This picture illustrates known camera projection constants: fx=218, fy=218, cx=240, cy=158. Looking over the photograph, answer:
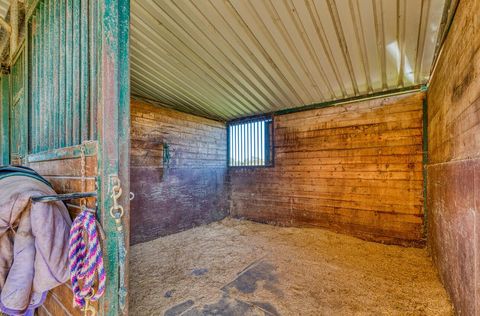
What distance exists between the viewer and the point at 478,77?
3.87 ft

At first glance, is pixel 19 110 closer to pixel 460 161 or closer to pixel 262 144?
pixel 262 144

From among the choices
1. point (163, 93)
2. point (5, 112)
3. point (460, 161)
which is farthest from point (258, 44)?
point (5, 112)

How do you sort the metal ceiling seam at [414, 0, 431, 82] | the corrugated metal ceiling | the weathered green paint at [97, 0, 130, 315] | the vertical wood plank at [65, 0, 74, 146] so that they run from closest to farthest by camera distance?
1. the weathered green paint at [97, 0, 130, 315]
2. the vertical wood plank at [65, 0, 74, 146]
3. the metal ceiling seam at [414, 0, 431, 82]
4. the corrugated metal ceiling

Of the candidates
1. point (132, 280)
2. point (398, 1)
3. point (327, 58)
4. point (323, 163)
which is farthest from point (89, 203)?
point (323, 163)

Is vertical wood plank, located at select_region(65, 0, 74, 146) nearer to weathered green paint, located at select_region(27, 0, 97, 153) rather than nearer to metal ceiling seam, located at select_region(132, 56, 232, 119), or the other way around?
weathered green paint, located at select_region(27, 0, 97, 153)

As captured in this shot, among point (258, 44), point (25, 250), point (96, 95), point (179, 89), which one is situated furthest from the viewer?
point (179, 89)

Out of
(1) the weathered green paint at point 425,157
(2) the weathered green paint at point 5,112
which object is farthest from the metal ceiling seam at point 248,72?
(2) the weathered green paint at point 5,112

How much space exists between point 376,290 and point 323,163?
2.12 metres

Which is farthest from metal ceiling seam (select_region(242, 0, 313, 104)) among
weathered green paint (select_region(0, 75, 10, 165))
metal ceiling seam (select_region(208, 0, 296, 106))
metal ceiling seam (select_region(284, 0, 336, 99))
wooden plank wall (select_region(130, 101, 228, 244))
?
weathered green paint (select_region(0, 75, 10, 165))

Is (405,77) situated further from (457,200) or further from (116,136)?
(116,136)

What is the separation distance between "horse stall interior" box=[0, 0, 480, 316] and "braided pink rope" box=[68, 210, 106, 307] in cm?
6

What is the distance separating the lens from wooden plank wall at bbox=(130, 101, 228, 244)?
3.46m

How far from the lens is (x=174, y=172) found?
13.0ft

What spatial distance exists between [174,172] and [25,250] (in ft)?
10.4
